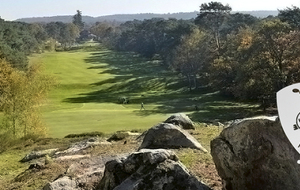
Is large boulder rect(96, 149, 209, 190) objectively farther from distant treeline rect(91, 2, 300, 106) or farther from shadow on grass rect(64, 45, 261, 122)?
distant treeline rect(91, 2, 300, 106)

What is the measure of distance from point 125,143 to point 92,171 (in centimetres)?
820

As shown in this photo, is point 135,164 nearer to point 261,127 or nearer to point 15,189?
point 261,127

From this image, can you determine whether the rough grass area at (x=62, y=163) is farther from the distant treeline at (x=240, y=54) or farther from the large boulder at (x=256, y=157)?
the distant treeline at (x=240, y=54)

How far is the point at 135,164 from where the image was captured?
11.1 metres

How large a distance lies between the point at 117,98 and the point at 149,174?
5815 centimetres

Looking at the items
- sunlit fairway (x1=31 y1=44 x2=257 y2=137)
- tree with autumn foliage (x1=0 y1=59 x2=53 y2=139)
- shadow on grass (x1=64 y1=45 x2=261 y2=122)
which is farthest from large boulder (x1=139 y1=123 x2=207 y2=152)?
shadow on grass (x1=64 y1=45 x2=261 y2=122)

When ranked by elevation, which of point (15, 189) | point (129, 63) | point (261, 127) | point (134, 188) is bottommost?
point (129, 63)

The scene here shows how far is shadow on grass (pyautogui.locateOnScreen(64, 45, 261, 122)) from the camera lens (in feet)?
161

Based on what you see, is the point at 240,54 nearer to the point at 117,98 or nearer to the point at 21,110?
the point at 117,98

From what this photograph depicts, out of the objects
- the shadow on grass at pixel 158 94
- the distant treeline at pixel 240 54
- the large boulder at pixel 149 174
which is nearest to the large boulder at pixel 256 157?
the large boulder at pixel 149 174

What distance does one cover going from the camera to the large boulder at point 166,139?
17.6m

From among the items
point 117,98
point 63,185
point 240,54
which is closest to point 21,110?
point 63,185

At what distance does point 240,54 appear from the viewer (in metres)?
59.4

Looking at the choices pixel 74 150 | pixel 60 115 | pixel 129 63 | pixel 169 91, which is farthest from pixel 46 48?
pixel 74 150
